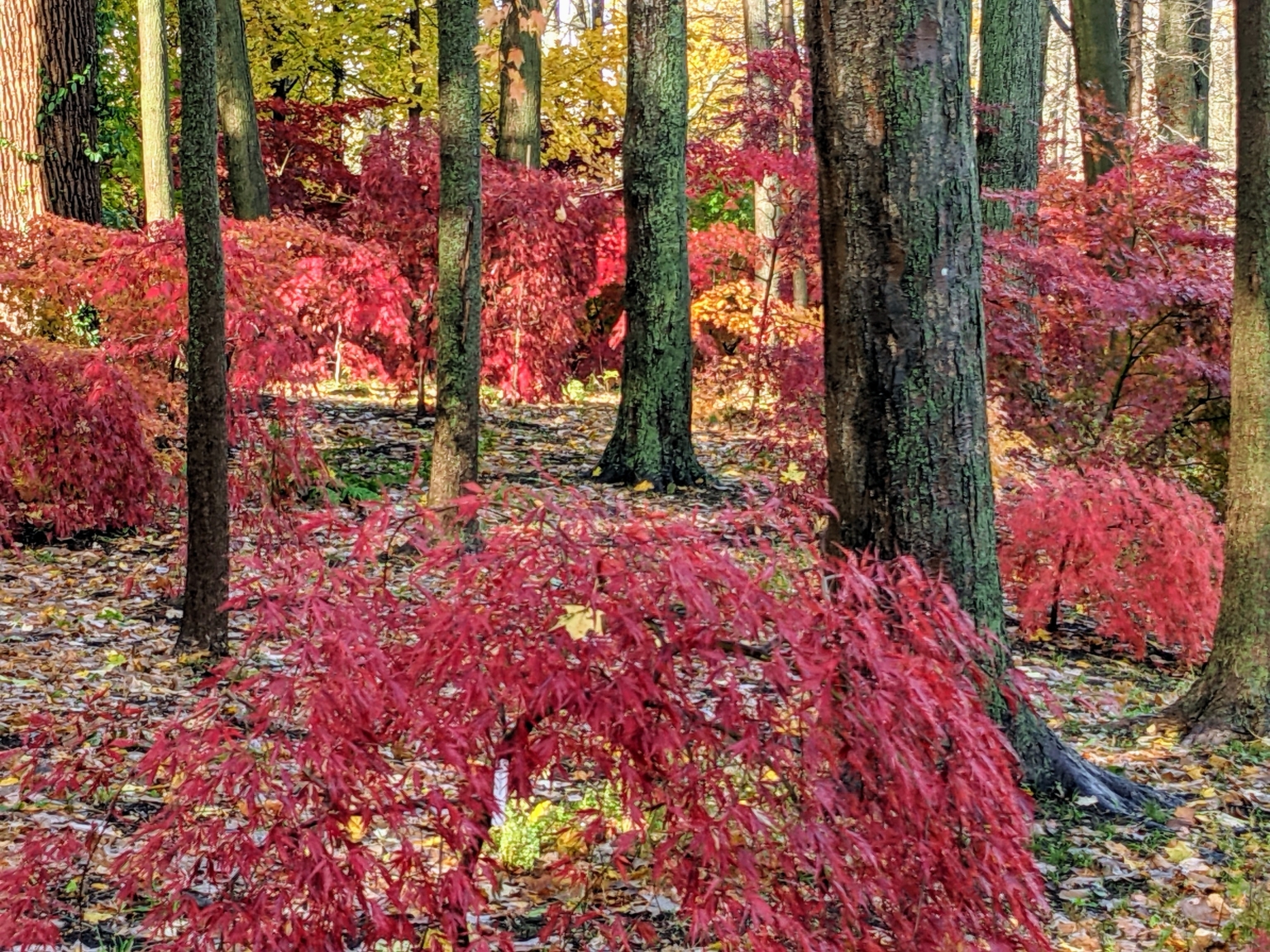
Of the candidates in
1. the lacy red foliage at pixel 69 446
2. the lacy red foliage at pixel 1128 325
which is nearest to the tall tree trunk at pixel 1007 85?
the lacy red foliage at pixel 1128 325

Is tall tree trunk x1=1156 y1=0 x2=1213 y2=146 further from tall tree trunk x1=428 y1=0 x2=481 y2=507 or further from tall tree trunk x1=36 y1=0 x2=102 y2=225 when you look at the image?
tall tree trunk x1=36 y1=0 x2=102 y2=225

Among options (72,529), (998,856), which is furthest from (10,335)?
(998,856)

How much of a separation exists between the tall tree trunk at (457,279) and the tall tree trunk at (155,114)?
3.90 m

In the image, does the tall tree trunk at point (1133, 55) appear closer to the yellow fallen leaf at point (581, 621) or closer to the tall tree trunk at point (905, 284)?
the tall tree trunk at point (905, 284)

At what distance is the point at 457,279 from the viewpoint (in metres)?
6.41

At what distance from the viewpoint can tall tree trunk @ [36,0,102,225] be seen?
8391 mm

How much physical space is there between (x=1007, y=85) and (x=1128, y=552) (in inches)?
179

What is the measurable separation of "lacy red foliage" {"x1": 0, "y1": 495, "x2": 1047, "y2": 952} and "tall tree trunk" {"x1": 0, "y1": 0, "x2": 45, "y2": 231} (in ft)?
22.8

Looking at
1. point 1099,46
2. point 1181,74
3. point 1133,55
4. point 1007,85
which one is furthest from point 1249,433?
point 1133,55

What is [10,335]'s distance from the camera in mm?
6441

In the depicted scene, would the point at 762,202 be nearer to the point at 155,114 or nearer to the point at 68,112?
the point at 155,114

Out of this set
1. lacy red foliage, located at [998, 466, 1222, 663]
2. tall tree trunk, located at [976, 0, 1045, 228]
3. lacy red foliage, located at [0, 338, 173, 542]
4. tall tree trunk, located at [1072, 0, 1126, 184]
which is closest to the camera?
lacy red foliage, located at [998, 466, 1222, 663]

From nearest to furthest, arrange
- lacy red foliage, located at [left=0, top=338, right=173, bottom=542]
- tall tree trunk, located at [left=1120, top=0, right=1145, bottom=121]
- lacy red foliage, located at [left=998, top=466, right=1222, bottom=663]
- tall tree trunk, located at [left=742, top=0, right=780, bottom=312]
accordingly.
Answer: lacy red foliage, located at [left=998, top=466, right=1222, bottom=663]
lacy red foliage, located at [left=0, top=338, right=173, bottom=542]
tall tree trunk, located at [left=742, top=0, right=780, bottom=312]
tall tree trunk, located at [left=1120, top=0, right=1145, bottom=121]

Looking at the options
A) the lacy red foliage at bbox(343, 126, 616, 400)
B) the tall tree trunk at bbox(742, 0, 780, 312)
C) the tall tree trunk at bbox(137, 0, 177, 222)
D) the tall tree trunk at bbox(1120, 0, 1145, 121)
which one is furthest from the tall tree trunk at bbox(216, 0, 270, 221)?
the tall tree trunk at bbox(1120, 0, 1145, 121)
